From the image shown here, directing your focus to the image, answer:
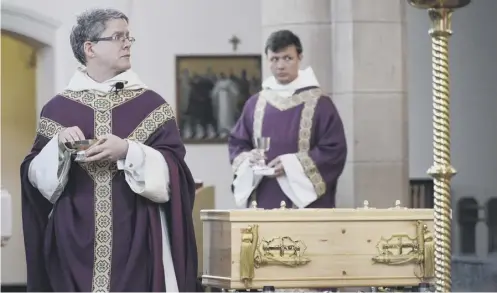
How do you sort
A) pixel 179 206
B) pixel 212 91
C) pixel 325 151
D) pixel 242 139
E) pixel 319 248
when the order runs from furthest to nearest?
pixel 212 91
pixel 242 139
pixel 325 151
pixel 319 248
pixel 179 206

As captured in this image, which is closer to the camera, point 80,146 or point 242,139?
point 80,146

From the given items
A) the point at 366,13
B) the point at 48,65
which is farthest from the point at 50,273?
the point at 48,65

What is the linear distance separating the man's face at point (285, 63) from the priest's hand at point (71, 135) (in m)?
2.70

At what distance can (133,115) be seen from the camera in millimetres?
6762

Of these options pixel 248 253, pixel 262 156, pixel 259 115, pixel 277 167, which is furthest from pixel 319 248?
pixel 259 115

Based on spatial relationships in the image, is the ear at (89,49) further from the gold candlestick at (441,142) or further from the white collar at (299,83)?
the white collar at (299,83)

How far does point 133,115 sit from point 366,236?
1.33 meters

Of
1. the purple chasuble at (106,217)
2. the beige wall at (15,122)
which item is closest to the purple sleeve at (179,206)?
the purple chasuble at (106,217)

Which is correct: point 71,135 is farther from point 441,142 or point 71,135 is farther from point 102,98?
point 441,142

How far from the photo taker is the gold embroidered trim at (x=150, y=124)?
22.0 feet

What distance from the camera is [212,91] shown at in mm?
17016

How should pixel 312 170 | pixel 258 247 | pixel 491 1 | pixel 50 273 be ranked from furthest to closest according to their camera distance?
1. pixel 491 1
2. pixel 312 170
3. pixel 258 247
4. pixel 50 273

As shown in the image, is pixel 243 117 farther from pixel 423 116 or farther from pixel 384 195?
pixel 423 116

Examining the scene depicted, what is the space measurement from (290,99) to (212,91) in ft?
25.2
